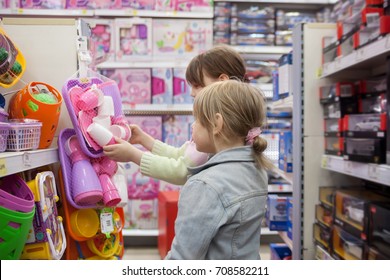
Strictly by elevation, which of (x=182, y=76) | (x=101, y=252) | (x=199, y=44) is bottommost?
(x=101, y=252)

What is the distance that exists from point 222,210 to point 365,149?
102cm

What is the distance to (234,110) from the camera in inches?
39.1

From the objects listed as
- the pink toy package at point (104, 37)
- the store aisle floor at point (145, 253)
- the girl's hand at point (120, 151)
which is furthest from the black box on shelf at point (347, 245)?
the pink toy package at point (104, 37)

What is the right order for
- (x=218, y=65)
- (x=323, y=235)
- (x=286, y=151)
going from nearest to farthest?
(x=218, y=65)
(x=323, y=235)
(x=286, y=151)

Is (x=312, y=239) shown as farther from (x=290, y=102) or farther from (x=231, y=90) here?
(x=231, y=90)

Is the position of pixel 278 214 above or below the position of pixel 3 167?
below

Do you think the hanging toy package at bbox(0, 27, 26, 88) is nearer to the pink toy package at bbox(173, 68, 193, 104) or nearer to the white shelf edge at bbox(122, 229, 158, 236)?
the pink toy package at bbox(173, 68, 193, 104)

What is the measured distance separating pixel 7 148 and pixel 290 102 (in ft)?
5.46

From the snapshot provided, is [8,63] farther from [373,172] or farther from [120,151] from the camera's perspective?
[373,172]

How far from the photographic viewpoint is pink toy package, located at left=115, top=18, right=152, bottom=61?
3.19 metres

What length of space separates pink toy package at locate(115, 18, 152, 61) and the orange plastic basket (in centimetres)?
217

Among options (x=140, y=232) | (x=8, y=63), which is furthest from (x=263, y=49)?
(x=8, y=63)
